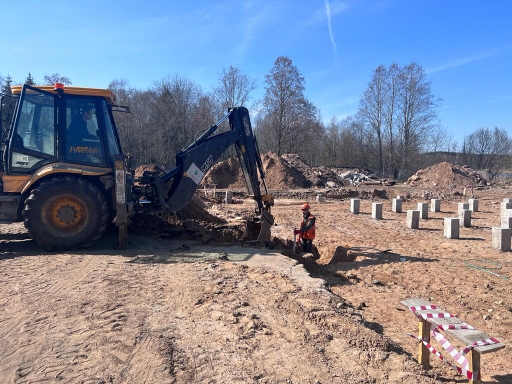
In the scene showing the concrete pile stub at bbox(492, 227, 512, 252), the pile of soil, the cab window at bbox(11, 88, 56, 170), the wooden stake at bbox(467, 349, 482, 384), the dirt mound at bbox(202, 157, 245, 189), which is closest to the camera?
the wooden stake at bbox(467, 349, 482, 384)

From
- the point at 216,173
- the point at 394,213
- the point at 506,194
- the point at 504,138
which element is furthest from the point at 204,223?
the point at 504,138

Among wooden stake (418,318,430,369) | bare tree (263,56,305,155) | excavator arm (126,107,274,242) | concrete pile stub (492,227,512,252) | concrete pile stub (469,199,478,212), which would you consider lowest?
wooden stake (418,318,430,369)

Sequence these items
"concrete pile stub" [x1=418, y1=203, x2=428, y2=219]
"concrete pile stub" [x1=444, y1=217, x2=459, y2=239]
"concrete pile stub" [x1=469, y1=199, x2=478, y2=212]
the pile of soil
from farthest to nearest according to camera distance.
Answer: the pile of soil, "concrete pile stub" [x1=469, y1=199, x2=478, y2=212], "concrete pile stub" [x1=418, y1=203, x2=428, y2=219], "concrete pile stub" [x1=444, y1=217, x2=459, y2=239]

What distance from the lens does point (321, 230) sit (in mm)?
12508

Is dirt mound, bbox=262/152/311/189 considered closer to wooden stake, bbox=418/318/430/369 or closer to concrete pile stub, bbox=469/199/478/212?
concrete pile stub, bbox=469/199/478/212

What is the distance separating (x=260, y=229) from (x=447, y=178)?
29.5 metres

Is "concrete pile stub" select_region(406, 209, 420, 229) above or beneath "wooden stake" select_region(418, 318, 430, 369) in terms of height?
above

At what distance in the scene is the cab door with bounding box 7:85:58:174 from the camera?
733cm

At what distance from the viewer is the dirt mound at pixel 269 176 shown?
29750 mm

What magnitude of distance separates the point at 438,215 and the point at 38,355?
16122 millimetres

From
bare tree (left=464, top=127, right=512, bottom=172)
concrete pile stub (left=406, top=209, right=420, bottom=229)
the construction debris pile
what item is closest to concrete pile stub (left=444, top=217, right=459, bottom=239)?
concrete pile stub (left=406, top=209, right=420, bottom=229)

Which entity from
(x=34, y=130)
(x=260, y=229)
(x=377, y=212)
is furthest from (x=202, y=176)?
(x=377, y=212)

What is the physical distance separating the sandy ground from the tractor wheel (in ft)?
1.27

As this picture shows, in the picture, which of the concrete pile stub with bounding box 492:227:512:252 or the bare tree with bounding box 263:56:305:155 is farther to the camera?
the bare tree with bounding box 263:56:305:155
